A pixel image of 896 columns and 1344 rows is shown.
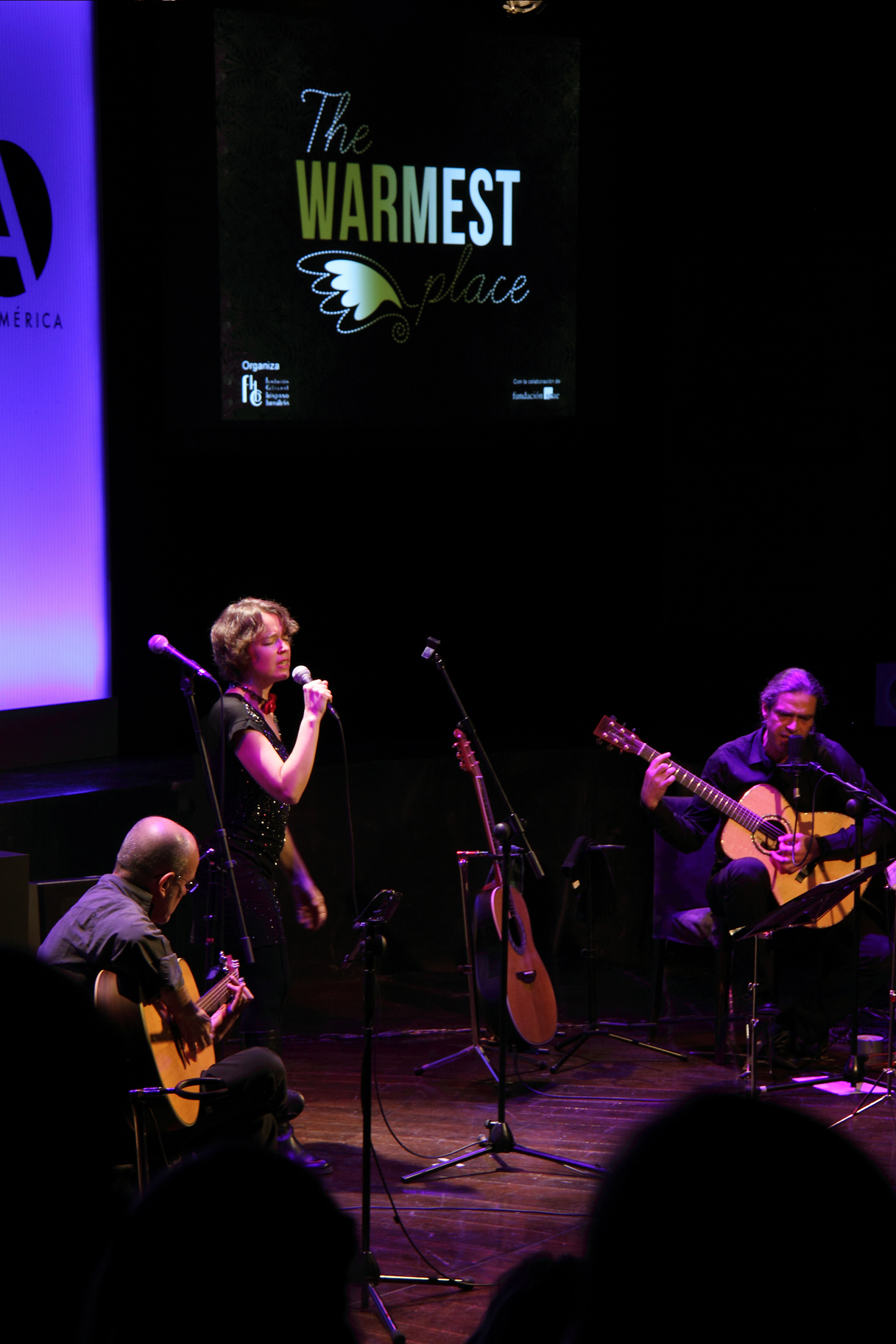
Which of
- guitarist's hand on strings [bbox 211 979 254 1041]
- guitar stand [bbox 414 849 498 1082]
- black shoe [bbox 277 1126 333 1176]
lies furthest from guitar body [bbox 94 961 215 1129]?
guitar stand [bbox 414 849 498 1082]

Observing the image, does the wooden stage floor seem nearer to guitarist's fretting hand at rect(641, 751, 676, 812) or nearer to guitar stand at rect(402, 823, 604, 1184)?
guitar stand at rect(402, 823, 604, 1184)

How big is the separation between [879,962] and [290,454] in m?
3.56

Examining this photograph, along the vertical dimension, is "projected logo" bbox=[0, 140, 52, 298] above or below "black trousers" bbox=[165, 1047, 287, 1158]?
above

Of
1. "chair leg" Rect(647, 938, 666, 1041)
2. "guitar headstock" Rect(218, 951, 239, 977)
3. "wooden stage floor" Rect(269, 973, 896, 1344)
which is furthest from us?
"chair leg" Rect(647, 938, 666, 1041)

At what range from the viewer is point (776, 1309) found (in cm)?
72

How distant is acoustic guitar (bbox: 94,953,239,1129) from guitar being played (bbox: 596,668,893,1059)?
2.41m

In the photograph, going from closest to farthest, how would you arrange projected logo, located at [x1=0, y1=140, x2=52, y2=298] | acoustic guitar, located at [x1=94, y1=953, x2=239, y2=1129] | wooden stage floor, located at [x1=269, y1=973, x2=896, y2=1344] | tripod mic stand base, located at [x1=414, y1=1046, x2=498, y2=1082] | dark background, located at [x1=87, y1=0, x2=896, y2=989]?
acoustic guitar, located at [x1=94, y1=953, x2=239, y2=1129] < wooden stage floor, located at [x1=269, y1=973, x2=896, y2=1344] < tripod mic stand base, located at [x1=414, y1=1046, x2=498, y2=1082] < projected logo, located at [x1=0, y1=140, x2=52, y2=298] < dark background, located at [x1=87, y1=0, x2=896, y2=989]

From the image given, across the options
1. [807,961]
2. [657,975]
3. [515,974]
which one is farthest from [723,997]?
[515,974]

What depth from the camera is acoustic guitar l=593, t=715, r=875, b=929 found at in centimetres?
530

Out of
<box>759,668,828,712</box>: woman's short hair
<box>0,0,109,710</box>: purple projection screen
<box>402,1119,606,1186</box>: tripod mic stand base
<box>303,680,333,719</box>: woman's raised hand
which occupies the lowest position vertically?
<box>402,1119,606,1186</box>: tripod mic stand base

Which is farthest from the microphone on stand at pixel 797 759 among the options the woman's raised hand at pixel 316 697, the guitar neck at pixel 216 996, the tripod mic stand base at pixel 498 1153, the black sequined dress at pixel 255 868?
the guitar neck at pixel 216 996

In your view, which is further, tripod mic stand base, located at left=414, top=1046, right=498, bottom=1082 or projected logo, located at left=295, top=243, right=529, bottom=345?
projected logo, located at left=295, top=243, right=529, bottom=345

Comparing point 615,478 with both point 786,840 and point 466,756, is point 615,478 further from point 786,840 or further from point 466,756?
point 466,756

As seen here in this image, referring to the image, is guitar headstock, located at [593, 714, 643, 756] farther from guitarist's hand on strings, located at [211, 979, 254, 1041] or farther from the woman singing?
guitarist's hand on strings, located at [211, 979, 254, 1041]
